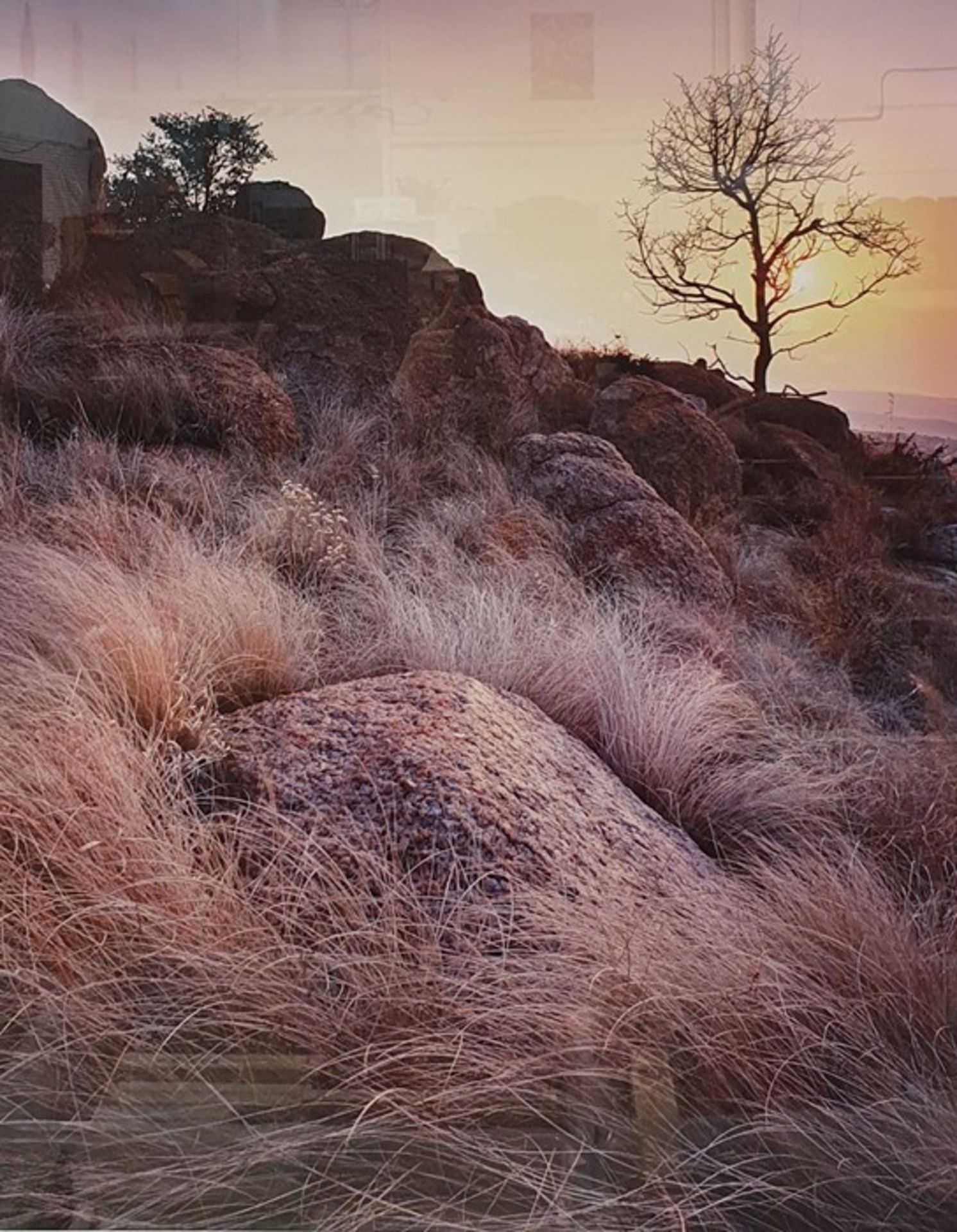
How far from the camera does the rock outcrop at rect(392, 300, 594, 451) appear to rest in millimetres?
1405

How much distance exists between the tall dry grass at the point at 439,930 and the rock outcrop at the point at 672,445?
108 millimetres

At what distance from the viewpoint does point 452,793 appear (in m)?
1.26

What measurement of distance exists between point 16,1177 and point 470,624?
2.52 feet

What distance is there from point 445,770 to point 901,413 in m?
0.68

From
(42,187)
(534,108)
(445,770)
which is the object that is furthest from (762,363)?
(42,187)

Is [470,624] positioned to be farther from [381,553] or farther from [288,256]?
[288,256]

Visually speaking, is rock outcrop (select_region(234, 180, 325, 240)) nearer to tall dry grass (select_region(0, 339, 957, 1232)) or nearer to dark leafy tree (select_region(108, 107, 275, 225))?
dark leafy tree (select_region(108, 107, 275, 225))

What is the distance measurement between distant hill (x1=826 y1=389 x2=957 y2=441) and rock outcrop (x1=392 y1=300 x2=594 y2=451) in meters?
0.31

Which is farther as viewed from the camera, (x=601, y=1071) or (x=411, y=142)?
(x=411, y=142)

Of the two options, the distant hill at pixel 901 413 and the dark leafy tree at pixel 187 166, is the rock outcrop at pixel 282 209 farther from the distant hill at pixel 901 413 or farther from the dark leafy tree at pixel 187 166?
the distant hill at pixel 901 413

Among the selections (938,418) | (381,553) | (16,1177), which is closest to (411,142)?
(381,553)

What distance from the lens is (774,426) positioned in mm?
1385

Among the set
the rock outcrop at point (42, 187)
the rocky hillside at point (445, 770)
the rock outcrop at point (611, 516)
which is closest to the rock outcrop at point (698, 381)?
the rocky hillside at point (445, 770)

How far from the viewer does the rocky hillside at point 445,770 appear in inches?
44.9
